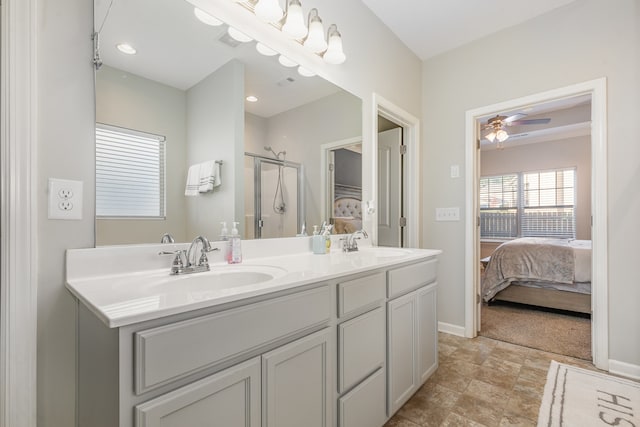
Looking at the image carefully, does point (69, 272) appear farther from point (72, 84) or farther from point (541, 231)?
point (541, 231)

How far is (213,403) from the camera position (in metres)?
0.74

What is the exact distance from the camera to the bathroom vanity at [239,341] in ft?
2.12

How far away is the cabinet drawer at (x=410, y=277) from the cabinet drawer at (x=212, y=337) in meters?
0.59

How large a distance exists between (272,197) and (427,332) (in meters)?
1.23

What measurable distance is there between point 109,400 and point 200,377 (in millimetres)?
194

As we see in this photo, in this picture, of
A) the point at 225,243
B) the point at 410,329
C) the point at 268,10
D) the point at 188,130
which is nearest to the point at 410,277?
the point at 410,329

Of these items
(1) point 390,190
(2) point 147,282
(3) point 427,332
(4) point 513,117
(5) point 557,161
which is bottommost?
(3) point 427,332

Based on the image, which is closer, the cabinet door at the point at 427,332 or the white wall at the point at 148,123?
the white wall at the point at 148,123

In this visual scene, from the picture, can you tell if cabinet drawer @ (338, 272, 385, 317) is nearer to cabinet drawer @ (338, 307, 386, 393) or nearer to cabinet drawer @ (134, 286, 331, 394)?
cabinet drawer @ (338, 307, 386, 393)

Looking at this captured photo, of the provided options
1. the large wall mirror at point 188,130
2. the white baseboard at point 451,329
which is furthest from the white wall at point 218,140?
the white baseboard at point 451,329

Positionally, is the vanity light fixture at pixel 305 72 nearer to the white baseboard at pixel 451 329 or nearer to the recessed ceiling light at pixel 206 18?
the recessed ceiling light at pixel 206 18

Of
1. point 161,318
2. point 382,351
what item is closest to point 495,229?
point 382,351

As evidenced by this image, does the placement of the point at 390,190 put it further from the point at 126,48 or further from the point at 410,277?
the point at 126,48

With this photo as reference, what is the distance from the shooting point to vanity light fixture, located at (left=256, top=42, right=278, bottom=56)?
1.49 meters
